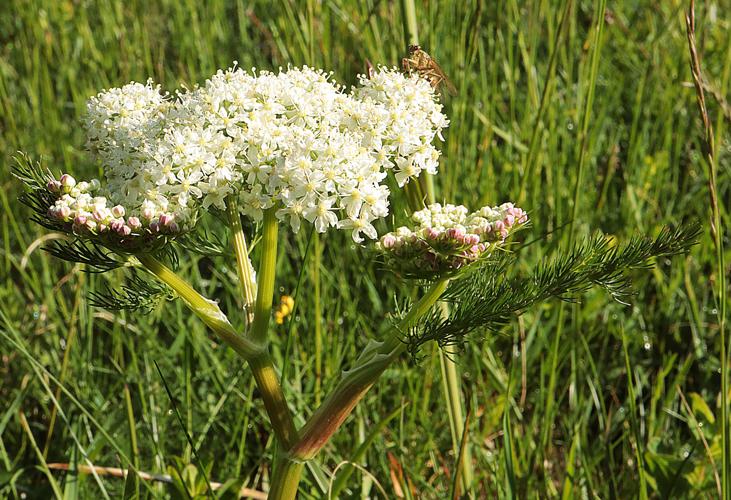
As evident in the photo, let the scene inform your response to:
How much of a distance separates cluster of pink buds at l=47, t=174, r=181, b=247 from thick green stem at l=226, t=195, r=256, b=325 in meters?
0.16

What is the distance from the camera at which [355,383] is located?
154cm

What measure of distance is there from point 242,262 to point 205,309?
0.14 m

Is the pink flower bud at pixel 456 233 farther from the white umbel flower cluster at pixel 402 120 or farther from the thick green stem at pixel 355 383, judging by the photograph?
the white umbel flower cluster at pixel 402 120

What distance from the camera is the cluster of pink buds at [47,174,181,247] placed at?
4.58ft

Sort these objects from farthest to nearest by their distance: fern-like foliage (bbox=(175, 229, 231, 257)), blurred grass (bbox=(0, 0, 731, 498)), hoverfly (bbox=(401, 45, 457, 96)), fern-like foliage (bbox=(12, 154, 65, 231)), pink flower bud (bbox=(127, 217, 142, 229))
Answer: blurred grass (bbox=(0, 0, 731, 498)) < hoverfly (bbox=(401, 45, 457, 96)) < fern-like foliage (bbox=(175, 229, 231, 257)) < fern-like foliage (bbox=(12, 154, 65, 231)) < pink flower bud (bbox=(127, 217, 142, 229))

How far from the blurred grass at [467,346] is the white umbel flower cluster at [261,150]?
251 millimetres

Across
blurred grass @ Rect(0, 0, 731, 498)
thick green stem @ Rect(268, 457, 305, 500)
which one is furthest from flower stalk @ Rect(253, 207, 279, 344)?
thick green stem @ Rect(268, 457, 305, 500)

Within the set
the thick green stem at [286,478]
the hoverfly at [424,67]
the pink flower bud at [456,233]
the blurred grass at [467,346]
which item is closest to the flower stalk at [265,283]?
the blurred grass at [467,346]

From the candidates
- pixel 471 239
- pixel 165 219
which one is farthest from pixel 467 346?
pixel 165 219

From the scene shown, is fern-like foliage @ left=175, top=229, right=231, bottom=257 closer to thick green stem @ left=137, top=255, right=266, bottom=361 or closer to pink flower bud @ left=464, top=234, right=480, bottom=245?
thick green stem @ left=137, top=255, right=266, bottom=361

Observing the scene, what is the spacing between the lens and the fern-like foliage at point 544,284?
4.80 ft

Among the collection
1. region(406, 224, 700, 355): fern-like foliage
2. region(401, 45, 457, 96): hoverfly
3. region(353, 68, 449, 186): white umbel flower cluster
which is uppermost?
region(401, 45, 457, 96): hoverfly

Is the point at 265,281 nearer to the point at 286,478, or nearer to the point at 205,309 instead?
the point at 205,309

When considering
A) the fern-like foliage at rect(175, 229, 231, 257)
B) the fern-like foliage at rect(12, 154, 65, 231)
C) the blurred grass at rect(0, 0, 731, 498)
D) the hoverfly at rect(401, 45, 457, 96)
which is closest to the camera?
the fern-like foliage at rect(12, 154, 65, 231)
